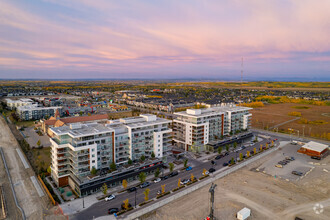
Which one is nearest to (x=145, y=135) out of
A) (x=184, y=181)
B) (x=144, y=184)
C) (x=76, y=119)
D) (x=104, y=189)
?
(x=144, y=184)

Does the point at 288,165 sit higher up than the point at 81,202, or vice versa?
the point at 288,165

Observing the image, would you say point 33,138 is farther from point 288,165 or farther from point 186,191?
point 288,165

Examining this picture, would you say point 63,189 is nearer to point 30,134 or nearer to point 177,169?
point 177,169

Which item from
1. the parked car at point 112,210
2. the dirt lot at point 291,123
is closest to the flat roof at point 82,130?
the parked car at point 112,210

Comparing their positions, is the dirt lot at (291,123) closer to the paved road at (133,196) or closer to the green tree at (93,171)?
the paved road at (133,196)

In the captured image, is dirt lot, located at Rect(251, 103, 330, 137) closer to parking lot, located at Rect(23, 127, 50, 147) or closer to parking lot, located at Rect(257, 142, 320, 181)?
parking lot, located at Rect(257, 142, 320, 181)

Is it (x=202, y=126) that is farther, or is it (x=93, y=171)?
(x=202, y=126)

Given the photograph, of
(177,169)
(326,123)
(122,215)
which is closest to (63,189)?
(122,215)

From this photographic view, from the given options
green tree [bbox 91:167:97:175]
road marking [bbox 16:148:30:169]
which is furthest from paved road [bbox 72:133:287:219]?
road marking [bbox 16:148:30:169]
